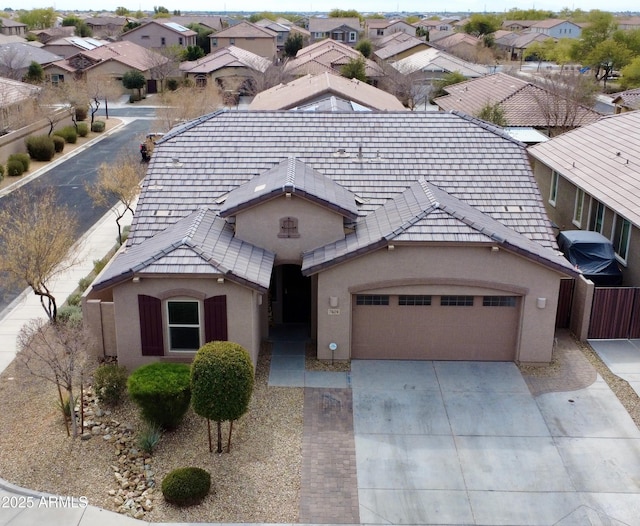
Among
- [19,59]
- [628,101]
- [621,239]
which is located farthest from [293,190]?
[19,59]

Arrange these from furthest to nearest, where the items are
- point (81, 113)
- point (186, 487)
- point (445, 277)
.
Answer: point (81, 113)
point (445, 277)
point (186, 487)

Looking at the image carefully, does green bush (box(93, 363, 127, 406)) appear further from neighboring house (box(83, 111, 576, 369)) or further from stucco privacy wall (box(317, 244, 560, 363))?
stucco privacy wall (box(317, 244, 560, 363))

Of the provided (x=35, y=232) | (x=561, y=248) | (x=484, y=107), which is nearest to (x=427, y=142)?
(x=561, y=248)

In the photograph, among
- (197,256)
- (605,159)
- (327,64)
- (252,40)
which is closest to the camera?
(197,256)

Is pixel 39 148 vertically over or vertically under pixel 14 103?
under

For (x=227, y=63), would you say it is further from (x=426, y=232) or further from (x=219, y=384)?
(x=219, y=384)

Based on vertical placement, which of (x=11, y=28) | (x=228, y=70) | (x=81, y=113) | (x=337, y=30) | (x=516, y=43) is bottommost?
(x=81, y=113)

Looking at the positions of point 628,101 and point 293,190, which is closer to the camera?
point 293,190

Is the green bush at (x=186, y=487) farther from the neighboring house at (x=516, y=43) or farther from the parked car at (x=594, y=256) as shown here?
the neighboring house at (x=516, y=43)

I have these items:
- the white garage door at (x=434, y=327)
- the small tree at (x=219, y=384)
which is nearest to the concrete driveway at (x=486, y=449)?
the white garage door at (x=434, y=327)
